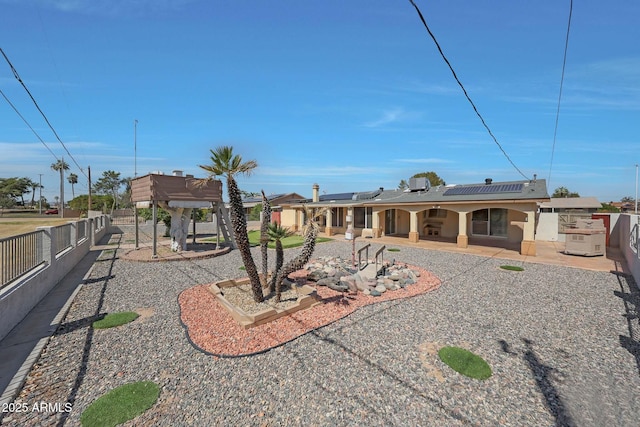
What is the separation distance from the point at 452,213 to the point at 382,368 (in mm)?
17459

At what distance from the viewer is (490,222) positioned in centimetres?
1777

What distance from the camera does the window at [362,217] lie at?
2058 cm

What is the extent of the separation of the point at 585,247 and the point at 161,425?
16853mm

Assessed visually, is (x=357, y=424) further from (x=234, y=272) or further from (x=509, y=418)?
(x=234, y=272)

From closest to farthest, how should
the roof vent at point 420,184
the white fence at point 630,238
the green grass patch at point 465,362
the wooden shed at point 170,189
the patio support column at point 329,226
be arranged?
the green grass patch at point 465,362, the white fence at point 630,238, the wooden shed at point 170,189, the roof vent at point 420,184, the patio support column at point 329,226

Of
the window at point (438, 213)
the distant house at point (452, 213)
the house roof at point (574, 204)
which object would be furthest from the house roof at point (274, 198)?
the house roof at point (574, 204)

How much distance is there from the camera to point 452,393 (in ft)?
12.0

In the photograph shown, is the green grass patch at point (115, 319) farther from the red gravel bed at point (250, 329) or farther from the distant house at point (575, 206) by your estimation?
the distant house at point (575, 206)

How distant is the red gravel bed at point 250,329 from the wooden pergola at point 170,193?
6119 mm

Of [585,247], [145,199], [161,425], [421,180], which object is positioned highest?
[421,180]

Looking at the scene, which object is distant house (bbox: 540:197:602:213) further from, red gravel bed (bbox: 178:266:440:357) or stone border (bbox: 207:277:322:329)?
stone border (bbox: 207:277:322:329)

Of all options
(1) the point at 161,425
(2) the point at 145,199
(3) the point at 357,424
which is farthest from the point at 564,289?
(2) the point at 145,199

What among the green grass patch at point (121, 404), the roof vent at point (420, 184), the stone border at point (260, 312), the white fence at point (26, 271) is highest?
the roof vent at point (420, 184)

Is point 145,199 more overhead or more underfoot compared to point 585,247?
more overhead
